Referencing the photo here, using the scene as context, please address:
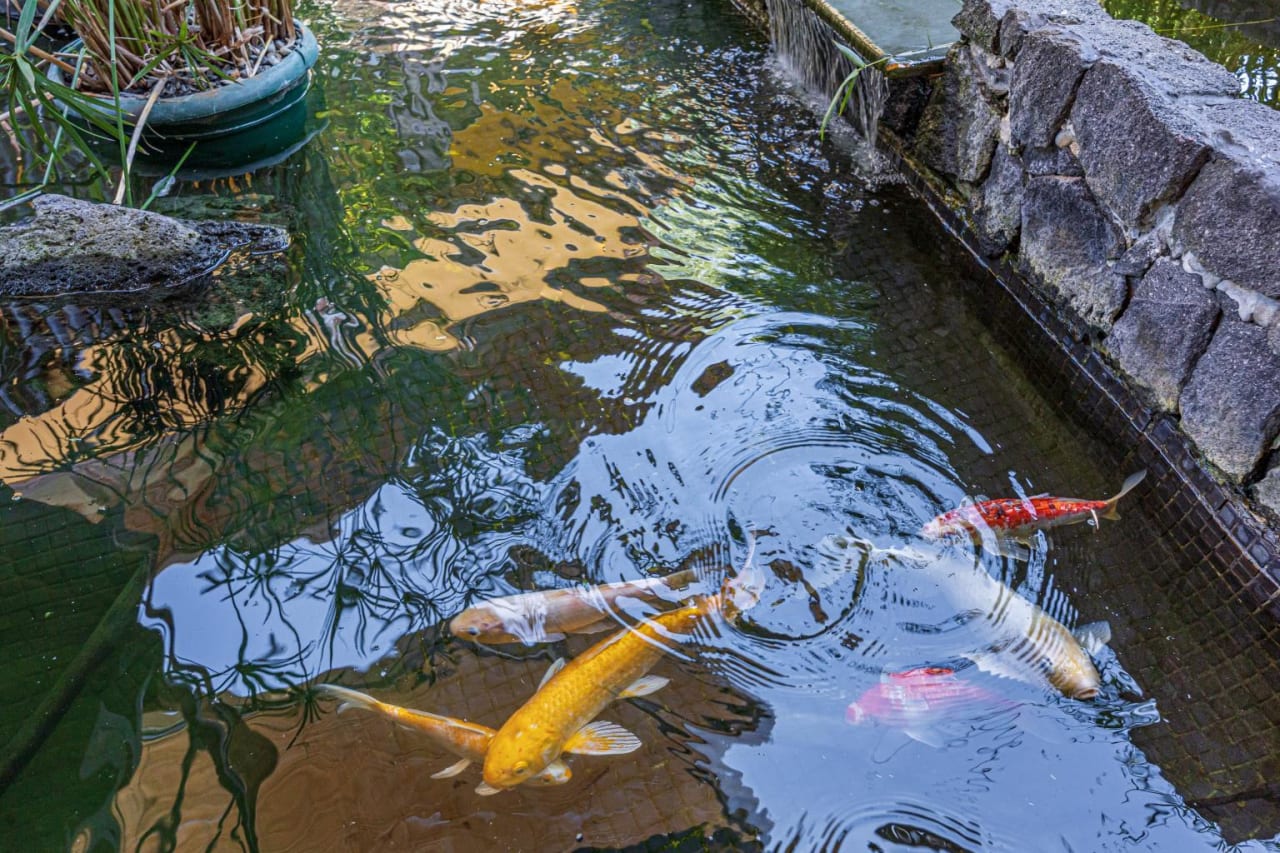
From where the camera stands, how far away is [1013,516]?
10.8 feet

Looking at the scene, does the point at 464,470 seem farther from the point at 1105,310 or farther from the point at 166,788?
the point at 1105,310

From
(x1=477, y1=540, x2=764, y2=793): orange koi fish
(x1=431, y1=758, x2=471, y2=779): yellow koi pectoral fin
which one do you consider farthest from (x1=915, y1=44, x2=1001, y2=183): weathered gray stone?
(x1=431, y1=758, x2=471, y2=779): yellow koi pectoral fin

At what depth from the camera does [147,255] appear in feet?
15.3

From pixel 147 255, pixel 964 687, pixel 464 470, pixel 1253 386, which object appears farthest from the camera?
pixel 147 255

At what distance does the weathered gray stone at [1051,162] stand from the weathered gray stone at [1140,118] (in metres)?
0.08

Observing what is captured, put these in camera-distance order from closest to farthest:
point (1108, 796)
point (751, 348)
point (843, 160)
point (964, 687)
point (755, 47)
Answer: point (1108, 796) < point (964, 687) < point (751, 348) < point (843, 160) < point (755, 47)

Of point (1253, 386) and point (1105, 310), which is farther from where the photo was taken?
point (1105, 310)

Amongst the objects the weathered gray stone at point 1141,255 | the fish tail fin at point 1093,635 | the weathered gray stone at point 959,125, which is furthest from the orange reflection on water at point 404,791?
the weathered gray stone at point 959,125

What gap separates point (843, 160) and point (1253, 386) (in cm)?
298

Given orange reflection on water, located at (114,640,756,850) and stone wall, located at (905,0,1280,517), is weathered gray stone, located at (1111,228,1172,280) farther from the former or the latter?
orange reflection on water, located at (114,640,756,850)

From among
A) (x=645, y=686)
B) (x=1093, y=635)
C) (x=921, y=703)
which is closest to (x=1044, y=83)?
(x=1093, y=635)

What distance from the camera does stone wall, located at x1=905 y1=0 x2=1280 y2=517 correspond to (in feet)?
10.4

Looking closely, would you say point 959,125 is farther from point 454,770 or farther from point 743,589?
point 454,770

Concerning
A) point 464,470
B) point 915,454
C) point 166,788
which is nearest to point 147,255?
point 464,470
